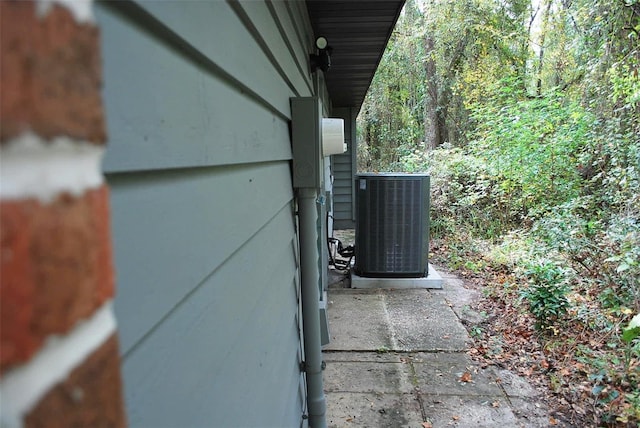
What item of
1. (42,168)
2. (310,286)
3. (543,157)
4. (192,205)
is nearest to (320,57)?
(310,286)

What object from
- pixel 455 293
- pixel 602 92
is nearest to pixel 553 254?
pixel 455 293

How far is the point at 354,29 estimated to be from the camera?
3.56 m

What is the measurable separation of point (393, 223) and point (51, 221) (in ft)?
16.8

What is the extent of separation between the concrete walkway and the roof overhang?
2649 millimetres

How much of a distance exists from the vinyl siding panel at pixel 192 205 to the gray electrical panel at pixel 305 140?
0.44m

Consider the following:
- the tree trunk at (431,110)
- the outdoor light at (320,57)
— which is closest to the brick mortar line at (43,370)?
the outdoor light at (320,57)

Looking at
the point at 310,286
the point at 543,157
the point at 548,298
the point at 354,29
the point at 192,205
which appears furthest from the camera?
the point at 543,157

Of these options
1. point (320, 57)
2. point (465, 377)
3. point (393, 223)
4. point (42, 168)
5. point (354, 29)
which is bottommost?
point (465, 377)

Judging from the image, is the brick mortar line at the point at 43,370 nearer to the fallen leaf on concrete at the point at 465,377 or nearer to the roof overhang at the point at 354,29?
the roof overhang at the point at 354,29

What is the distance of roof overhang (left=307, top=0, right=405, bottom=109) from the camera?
3.02m

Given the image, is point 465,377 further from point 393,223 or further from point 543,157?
point 543,157

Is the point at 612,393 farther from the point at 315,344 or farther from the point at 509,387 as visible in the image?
the point at 315,344

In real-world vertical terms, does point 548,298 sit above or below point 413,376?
above

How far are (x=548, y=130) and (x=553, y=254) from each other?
146 inches
